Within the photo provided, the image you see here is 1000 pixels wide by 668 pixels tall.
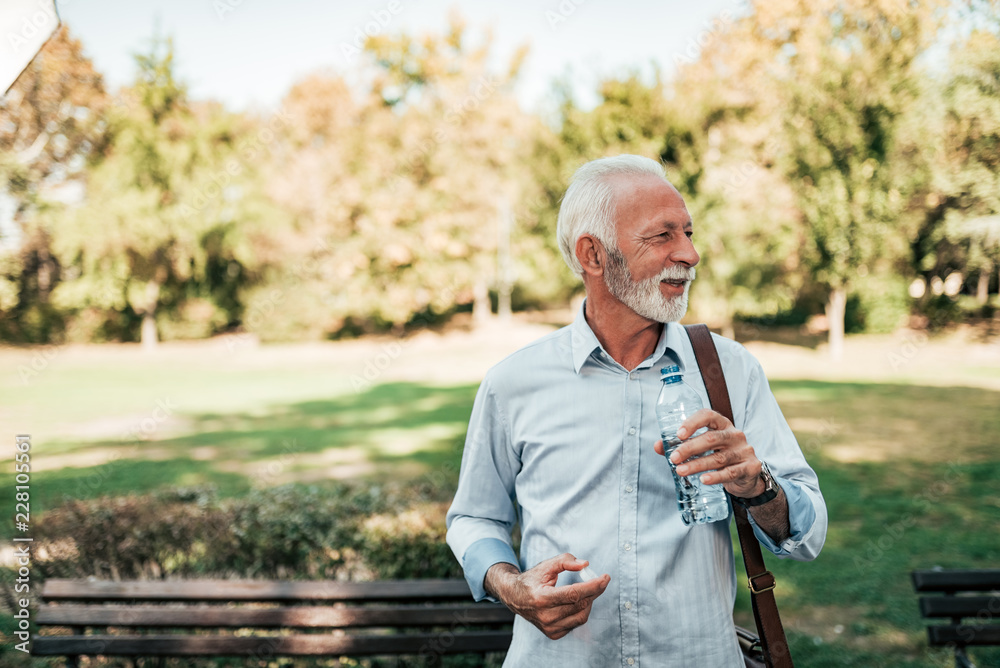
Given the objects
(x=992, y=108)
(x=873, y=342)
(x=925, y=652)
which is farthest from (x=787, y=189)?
(x=925, y=652)

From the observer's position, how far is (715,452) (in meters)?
1.56

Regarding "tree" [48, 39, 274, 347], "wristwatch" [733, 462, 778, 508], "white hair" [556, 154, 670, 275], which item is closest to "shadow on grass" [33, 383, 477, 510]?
"white hair" [556, 154, 670, 275]

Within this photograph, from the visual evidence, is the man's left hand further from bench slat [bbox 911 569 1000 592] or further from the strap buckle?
bench slat [bbox 911 569 1000 592]

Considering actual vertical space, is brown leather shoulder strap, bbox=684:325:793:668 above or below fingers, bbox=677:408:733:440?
below

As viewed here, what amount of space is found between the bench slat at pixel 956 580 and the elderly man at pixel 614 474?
1.86 meters

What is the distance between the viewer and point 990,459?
30.8 feet

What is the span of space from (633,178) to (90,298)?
32.6 metres

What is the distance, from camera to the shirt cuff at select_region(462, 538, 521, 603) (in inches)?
72.9

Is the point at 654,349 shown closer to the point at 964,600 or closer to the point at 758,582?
the point at 758,582

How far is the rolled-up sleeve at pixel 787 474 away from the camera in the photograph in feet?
5.62

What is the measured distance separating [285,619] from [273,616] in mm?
67

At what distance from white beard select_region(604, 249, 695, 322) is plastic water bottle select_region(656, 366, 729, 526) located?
0.18m
